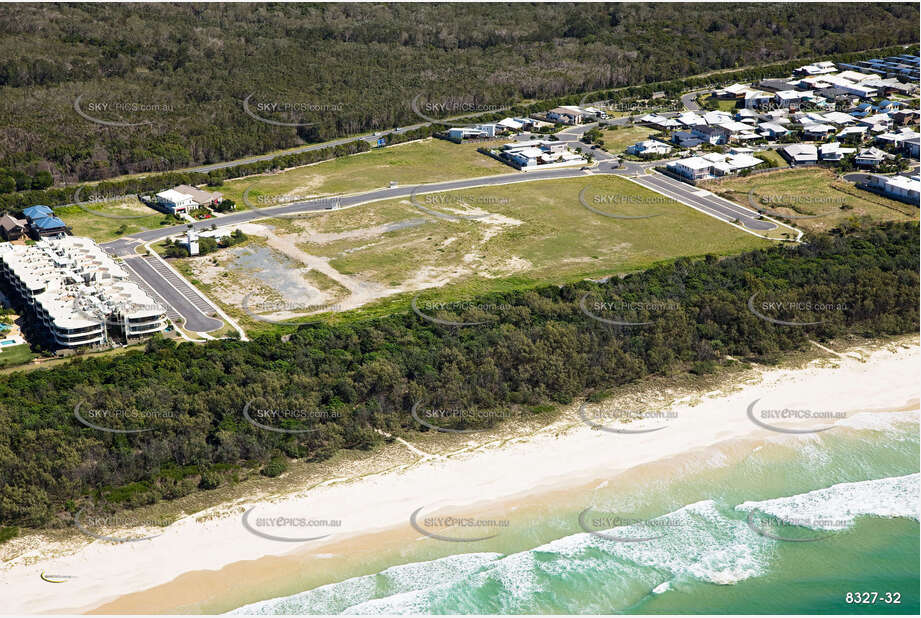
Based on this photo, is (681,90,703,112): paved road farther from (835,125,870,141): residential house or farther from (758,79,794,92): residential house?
(835,125,870,141): residential house

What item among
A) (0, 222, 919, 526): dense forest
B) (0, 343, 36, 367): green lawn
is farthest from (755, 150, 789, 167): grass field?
(0, 343, 36, 367): green lawn

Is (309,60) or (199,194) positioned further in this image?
(309,60)

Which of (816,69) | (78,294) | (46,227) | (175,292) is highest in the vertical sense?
(816,69)

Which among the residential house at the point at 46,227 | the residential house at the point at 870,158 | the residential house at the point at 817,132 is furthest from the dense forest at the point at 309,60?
the residential house at the point at 870,158

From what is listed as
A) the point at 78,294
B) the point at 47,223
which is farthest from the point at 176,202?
the point at 78,294

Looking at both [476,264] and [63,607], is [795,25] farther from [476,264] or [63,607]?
[63,607]

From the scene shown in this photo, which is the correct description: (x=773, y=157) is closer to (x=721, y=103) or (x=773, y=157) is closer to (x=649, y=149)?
(x=649, y=149)
